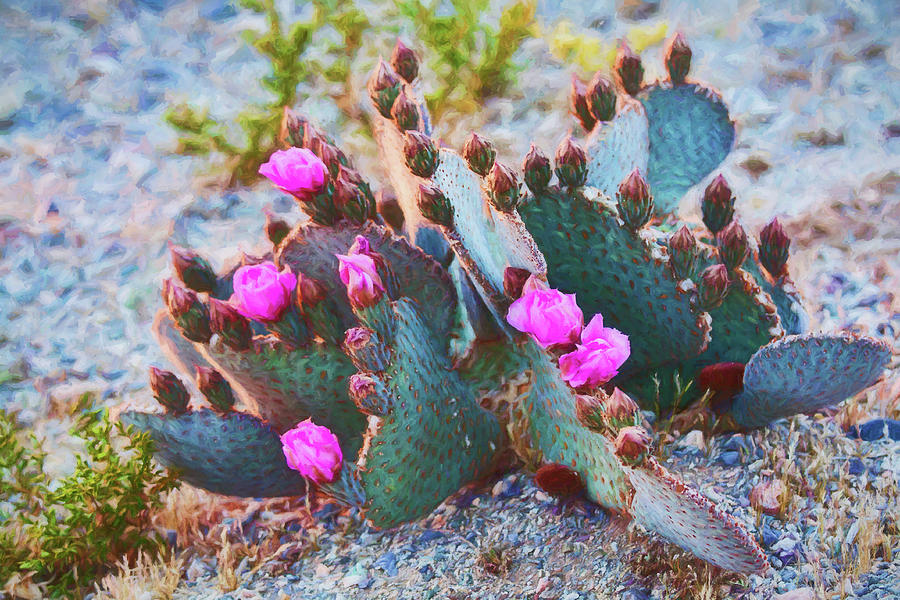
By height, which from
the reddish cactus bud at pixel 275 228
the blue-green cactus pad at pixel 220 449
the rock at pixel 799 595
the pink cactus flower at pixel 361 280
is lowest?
the blue-green cactus pad at pixel 220 449

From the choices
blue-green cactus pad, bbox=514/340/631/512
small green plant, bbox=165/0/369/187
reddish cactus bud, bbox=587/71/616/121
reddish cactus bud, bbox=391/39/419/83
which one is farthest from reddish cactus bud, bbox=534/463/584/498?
small green plant, bbox=165/0/369/187

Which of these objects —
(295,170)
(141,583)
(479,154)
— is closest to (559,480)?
(479,154)

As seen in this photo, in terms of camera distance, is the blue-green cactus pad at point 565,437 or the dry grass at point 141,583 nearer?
the blue-green cactus pad at point 565,437

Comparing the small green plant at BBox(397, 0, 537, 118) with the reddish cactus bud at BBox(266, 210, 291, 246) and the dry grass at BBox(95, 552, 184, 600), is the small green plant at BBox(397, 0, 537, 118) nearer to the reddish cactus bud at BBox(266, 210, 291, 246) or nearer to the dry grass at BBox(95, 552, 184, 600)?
the reddish cactus bud at BBox(266, 210, 291, 246)

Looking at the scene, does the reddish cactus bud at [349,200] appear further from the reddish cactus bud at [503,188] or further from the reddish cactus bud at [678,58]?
the reddish cactus bud at [678,58]

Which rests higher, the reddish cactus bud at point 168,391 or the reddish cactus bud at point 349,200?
the reddish cactus bud at point 349,200

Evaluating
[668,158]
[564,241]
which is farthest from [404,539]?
[668,158]

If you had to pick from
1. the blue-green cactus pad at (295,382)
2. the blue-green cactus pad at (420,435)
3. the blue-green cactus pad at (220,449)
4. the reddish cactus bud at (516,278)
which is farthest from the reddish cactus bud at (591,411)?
the blue-green cactus pad at (220,449)
